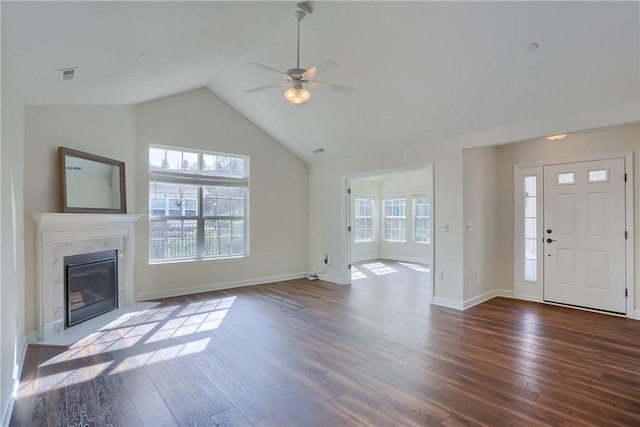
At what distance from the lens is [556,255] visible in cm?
495

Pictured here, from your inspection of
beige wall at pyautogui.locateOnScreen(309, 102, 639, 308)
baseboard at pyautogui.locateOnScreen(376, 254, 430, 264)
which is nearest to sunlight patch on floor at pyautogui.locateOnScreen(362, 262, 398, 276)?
baseboard at pyautogui.locateOnScreen(376, 254, 430, 264)

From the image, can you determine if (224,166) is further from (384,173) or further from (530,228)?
(530,228)

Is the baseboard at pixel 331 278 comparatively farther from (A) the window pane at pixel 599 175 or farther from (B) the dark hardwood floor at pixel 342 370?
(A) the window pane at pixel 599 175

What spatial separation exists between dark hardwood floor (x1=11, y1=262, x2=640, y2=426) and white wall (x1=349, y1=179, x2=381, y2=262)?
5021 millimetres

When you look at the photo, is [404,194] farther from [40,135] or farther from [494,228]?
[40,135]

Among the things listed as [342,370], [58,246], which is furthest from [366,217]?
[58,246]

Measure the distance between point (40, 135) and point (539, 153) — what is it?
6.70m

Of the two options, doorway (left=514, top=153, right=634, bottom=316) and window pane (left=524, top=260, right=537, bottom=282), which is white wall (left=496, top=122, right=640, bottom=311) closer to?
doorway (left=514, top=153, right=634, bottom=316)

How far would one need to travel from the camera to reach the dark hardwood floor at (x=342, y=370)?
2.22 metres

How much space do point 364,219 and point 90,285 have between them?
7251mm

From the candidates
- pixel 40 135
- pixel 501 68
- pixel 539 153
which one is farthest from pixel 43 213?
pixel 539 153

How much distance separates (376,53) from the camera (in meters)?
3.72

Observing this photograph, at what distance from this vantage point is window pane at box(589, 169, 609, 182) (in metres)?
4.48

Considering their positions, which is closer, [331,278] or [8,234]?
[8,234]
